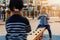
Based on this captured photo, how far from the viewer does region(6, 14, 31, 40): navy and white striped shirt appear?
2305mm

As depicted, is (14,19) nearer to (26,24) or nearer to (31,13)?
(26,24)

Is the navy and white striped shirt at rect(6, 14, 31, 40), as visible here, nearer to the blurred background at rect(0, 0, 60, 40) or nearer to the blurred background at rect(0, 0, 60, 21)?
the blurred background at rect(0, 0, 60, 40)

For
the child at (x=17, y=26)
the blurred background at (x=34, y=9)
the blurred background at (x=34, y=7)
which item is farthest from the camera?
the blurred background at (x=34, y=7)

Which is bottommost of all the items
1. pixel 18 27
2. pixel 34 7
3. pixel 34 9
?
pixel 34 9

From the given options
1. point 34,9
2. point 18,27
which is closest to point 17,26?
point 18,27

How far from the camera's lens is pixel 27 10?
50.2 ft

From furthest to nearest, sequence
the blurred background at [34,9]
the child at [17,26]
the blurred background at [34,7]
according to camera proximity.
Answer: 1. the blurred background at [34,7]
2. the blurred background at [34,9]
3. the child at [17,26]

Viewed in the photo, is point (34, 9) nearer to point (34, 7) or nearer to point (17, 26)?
point (34, 7)

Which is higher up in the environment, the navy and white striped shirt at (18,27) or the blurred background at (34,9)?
the navy and white striped shirt at (18,27)

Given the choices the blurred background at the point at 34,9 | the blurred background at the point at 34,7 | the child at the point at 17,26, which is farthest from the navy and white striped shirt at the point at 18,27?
the blurred background at the point at 34,7

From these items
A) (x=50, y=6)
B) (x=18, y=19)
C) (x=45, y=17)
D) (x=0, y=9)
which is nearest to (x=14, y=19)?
(x=18, y=19)

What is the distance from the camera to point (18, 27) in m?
2.32

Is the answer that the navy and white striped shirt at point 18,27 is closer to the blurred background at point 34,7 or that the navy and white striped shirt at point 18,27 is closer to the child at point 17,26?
the child at point 17,26

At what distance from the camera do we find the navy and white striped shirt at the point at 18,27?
2305 mm
